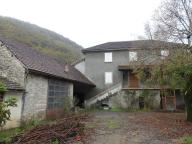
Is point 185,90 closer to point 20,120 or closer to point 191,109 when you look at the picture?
point 191,109

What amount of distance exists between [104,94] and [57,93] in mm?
9810

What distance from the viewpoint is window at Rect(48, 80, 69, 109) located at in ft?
69.1

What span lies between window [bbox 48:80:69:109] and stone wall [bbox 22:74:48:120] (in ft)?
3.09

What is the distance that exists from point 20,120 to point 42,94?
3.54 meters

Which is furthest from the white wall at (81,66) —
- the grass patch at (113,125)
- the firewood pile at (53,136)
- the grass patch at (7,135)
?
the firewood pile at (53,136)

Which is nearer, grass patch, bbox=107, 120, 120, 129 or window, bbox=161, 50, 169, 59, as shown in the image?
grass patch, bbox=107, 120, 120, 129

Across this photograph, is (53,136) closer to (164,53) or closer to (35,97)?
(35,97)

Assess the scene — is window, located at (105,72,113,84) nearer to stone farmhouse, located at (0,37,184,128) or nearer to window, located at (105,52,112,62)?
stone farmhouse, located at (0,37,184,128)

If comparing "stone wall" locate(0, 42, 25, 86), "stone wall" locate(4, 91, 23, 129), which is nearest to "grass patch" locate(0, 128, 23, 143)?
"stone wall" locate(4, 91, 23, 129)

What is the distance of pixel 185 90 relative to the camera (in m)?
16.6

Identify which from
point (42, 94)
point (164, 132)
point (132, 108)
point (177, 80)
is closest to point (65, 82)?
point (42, 94)

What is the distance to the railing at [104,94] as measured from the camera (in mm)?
30625

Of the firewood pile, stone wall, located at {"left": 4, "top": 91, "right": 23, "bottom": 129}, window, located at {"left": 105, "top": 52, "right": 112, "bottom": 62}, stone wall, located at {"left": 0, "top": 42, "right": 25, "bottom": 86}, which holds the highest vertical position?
window, located at {"left": 105, "top": 52, "right": 112, "bottom": 62}

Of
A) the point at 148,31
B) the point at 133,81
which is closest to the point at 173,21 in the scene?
the point at 148,31
